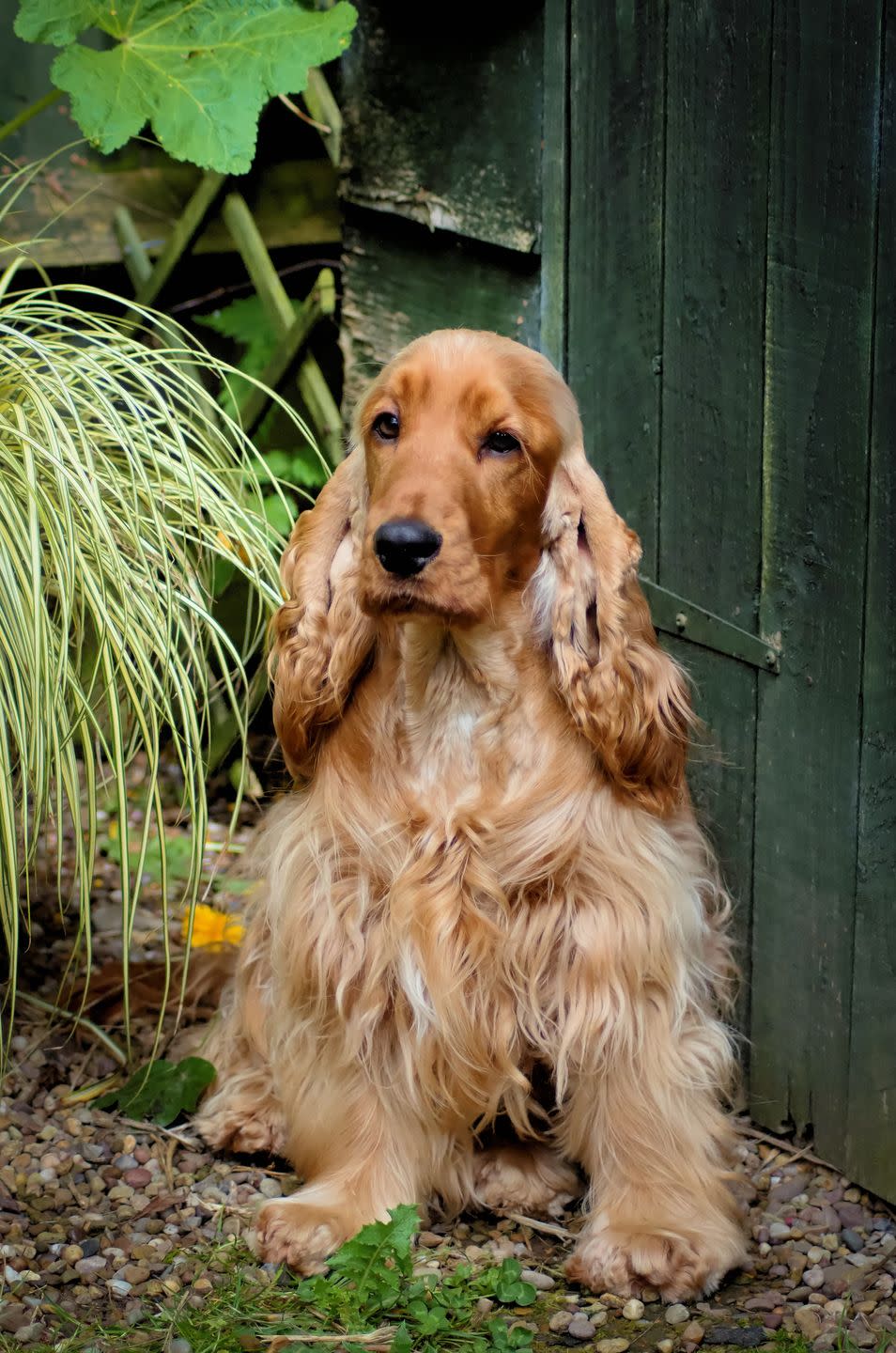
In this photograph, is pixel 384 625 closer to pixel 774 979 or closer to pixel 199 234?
pixel 774 979

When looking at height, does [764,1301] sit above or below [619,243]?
below

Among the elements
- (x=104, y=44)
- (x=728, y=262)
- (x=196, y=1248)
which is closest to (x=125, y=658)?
(x=196, y=1248)

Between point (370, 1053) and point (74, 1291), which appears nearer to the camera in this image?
point (74, 1291)

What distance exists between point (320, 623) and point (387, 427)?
1.11 feet

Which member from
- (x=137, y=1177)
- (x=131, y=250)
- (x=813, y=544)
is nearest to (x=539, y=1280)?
(x=137, y=1177)

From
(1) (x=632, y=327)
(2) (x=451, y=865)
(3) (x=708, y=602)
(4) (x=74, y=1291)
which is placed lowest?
(4) (x=74, y=1291)

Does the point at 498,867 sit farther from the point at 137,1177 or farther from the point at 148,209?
the point at 148,209

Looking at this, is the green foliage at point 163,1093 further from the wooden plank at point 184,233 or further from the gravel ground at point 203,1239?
the wooden plank at point 184,233

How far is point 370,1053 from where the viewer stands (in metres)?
2.39

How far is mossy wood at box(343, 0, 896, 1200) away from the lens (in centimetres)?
225

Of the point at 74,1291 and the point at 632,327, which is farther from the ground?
the point at 632,327

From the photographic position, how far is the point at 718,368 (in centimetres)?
253

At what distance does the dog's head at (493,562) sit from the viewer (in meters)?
→ 2.14

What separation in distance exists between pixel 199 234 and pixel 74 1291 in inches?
103
